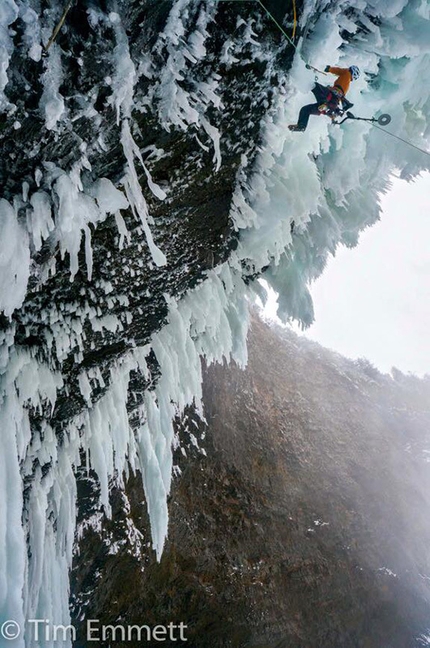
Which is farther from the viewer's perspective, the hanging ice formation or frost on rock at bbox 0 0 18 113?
the hanging ice formation

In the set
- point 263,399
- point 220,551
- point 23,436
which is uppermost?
point 263,399

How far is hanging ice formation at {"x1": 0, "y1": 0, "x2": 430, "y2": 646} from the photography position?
237 centimetres

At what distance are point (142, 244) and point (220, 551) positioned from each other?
9.05 metres

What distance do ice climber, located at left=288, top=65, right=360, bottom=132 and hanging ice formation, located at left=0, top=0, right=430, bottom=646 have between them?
0.12m

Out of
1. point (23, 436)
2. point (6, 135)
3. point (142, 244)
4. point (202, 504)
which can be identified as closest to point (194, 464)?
point (202, 504)

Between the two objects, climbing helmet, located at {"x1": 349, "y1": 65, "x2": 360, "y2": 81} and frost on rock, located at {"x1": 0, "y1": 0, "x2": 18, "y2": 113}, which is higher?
climbing helmet, located at {"x1": 349, "y1": 65, "x2": 360, "y2": 81}

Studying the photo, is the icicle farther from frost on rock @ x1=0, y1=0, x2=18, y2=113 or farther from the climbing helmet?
the climbing helmet

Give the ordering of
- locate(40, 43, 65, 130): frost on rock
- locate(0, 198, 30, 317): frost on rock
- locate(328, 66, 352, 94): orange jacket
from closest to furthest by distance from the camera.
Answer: locate(40, 43, 65, 130): frost on rock < locate(0, 198, 30, 317): frost on rock < locate(328, 66, 352, 94): orange jacket

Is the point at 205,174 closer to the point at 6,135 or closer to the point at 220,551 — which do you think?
the point at 6,135

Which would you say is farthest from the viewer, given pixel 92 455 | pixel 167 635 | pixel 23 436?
pixel 167 635

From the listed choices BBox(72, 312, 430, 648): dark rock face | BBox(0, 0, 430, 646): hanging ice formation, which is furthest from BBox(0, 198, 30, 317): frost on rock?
BBox(72, 312, 430, 648): dark rock face

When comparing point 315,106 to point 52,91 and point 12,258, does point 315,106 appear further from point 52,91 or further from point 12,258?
point 12,258

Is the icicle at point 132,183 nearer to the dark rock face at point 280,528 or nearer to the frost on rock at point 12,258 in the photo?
the frost on rock at point 12,258

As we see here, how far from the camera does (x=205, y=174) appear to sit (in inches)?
125
